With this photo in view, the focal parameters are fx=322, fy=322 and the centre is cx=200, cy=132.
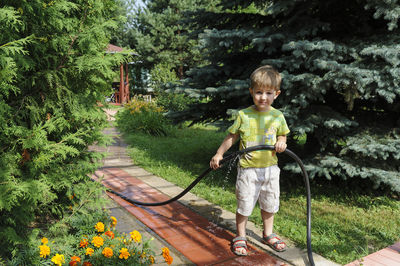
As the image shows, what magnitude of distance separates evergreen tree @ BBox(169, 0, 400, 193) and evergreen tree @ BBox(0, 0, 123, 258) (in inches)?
82.1

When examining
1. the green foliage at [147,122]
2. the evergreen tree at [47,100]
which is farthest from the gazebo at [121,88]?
the evergreen tree at [47,100]

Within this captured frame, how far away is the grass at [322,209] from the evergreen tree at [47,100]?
76.9 inches

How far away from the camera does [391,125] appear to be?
13.3ft

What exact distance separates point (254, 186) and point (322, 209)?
4.79 feet

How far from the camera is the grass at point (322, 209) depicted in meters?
2.94

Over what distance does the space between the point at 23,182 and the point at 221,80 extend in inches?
133

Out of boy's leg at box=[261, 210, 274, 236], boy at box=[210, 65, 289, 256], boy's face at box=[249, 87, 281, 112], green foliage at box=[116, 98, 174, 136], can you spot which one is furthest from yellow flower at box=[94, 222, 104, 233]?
green foliage at box=[116, 98, 174, 136]

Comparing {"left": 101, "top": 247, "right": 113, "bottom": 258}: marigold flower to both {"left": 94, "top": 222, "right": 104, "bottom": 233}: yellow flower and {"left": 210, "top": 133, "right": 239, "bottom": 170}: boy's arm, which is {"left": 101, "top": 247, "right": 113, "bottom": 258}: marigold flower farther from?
{"left": 210, "top": 133, "right": 239, "bottom": 170}: boy's arm

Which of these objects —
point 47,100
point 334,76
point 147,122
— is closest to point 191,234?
point 47,100

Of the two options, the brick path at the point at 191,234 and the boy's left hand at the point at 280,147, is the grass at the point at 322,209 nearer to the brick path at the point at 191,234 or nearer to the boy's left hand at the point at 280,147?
the brick path at the point at 191,234

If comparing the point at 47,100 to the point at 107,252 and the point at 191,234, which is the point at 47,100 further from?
the point at 191,234

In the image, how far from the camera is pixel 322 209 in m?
3.77

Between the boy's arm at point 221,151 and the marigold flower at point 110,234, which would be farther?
the boy's arm at point 221,151

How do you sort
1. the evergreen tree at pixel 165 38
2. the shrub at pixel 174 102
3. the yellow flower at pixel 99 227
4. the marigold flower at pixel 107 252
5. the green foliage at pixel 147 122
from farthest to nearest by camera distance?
the evergreen tree at pixel 165 38 → the shrub at pixel 174 102 → the green foliage at pixel 147 122 → the yellow flower at pixel 99 227 → the marigold flower at pixel 107 252
